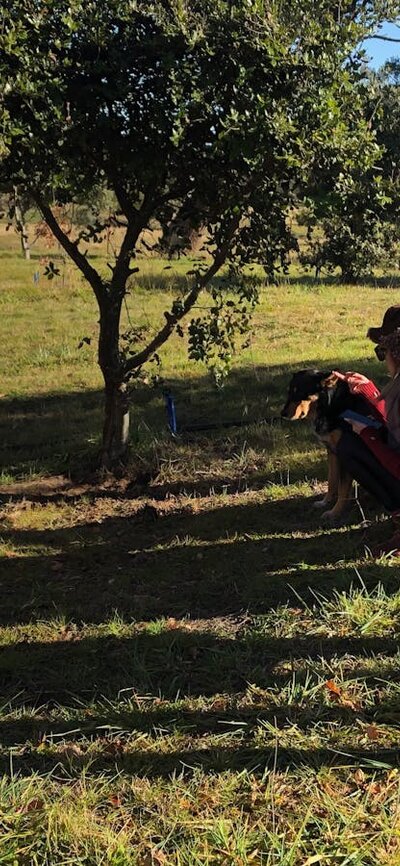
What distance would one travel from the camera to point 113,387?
6.92 m

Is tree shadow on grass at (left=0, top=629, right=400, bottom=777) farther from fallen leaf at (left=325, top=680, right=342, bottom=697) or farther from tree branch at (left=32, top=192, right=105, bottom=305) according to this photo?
tree branch at (left=32, top=192, right=105, bottom=305)

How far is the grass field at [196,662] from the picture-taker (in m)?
2.47

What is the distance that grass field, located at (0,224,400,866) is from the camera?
8.11ft

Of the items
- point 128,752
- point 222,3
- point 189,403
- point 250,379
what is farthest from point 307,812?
point 250,379

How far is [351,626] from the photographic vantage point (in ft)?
12.3

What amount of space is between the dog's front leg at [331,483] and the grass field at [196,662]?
19cm

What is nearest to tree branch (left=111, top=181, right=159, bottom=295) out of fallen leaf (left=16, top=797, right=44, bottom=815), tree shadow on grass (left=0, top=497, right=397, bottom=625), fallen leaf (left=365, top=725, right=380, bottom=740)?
tree shadow on grass (left=0, top=497, right=397, bottom=625)

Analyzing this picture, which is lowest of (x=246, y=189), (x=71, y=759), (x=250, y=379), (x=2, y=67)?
(x=71, y=759)

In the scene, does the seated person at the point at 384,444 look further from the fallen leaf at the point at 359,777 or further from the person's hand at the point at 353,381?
the fallen leaf at the point at 359,777

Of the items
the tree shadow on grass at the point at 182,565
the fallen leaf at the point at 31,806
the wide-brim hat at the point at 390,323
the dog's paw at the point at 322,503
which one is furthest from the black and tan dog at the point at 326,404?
the fallen leaf at the point at 31,806

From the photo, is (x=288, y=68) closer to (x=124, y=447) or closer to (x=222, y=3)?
(x=222, y=3)

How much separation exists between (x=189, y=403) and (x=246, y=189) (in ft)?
14.9

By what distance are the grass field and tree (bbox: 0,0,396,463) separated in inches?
101

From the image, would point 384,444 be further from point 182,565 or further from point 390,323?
point 182,565
